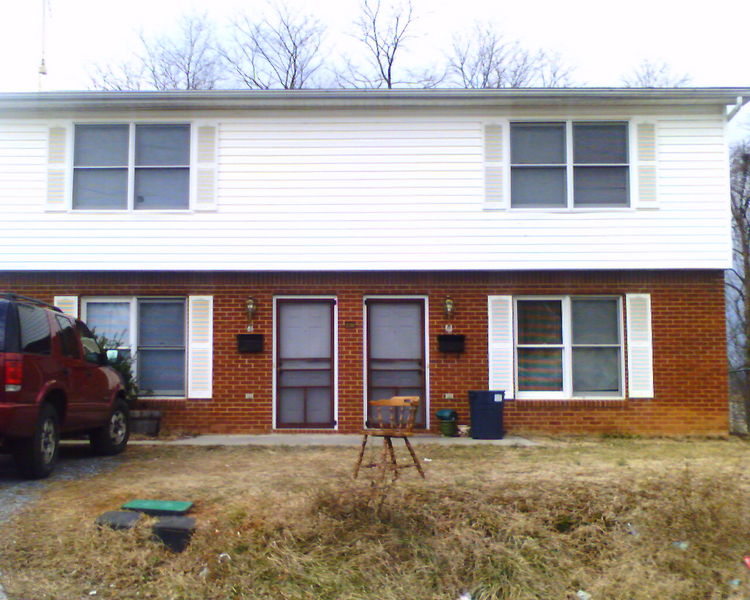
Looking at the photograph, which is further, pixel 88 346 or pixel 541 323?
pixel 541 323

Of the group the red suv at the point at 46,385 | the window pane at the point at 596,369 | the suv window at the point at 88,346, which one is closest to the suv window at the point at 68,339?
the red suv at the point at 46,385

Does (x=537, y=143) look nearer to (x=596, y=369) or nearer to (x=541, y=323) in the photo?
(x=541, y=323)

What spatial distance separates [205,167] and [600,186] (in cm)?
643

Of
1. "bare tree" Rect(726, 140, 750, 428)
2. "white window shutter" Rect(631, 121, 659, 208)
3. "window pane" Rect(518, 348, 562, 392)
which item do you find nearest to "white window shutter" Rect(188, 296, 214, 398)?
"window pane" Rect(518, 348, 562, 392)

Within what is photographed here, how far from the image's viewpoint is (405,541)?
19.9 ft

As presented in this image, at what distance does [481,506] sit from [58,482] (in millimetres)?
4270

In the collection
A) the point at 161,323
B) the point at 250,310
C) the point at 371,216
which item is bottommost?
the point at 161,323

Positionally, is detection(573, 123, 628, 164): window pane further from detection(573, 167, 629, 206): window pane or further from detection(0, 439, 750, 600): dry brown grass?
detection(0, 439, 750, 600): dry brown grass

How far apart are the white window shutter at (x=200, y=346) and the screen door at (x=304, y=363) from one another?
1087 millimetres

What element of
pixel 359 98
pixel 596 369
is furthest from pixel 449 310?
pixel 359 98

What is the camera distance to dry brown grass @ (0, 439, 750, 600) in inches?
220

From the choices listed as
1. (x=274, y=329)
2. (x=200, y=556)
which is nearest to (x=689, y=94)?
(x=274, y=329)

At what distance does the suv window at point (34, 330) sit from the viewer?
7641 mm

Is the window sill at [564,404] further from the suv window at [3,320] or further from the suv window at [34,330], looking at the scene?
the suv window at [3,320]
